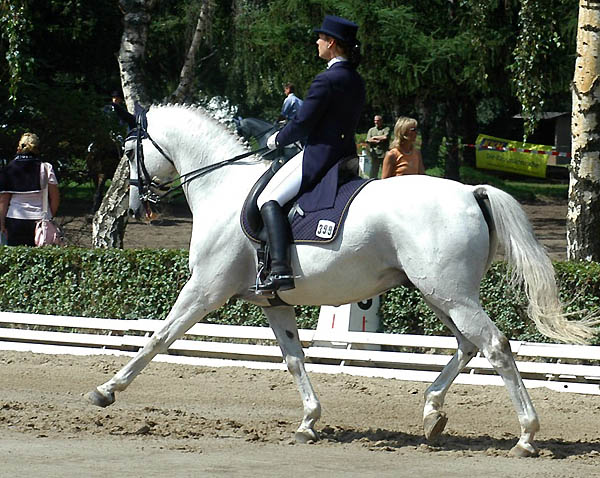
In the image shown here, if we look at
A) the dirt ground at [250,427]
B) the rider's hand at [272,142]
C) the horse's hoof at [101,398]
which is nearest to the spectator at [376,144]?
the dirt ground at [250,427]

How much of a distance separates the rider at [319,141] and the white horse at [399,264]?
168 millimetres

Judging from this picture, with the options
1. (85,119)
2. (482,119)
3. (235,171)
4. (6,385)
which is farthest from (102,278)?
(482,119)

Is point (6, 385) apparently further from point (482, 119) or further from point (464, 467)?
point (482, 119)

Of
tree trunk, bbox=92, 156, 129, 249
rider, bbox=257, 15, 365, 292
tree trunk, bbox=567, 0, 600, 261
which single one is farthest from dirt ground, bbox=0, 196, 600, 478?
tree trunk, bbox=92, 156, 129, 249

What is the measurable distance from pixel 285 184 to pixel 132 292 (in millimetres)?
4864

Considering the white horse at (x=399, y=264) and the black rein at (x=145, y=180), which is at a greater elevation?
the black rein at (x=145, y=180)

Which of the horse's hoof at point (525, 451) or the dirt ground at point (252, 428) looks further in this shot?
the horse's hoof at point (525, 451)

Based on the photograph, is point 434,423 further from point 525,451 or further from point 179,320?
point 179,320

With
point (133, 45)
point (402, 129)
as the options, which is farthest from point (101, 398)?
point (133, 45)

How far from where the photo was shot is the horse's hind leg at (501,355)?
6.59 meters

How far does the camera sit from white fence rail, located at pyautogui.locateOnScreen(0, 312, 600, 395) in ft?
31.0

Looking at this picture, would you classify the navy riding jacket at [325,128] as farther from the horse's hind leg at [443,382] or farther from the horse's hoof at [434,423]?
the horse's hoof at [434,423]

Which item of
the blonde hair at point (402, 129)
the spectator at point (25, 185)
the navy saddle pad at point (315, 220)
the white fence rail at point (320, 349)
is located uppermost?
the blonde hair at point (402, 129)

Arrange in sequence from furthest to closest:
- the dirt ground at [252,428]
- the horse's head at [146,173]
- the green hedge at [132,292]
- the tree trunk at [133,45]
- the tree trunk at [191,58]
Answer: the tree trunk at [133,45] < the tree trunk at [191,58] < the green hedge at [132,292] < the horse's head at [146,173] < the dirt ground at [252,428]
